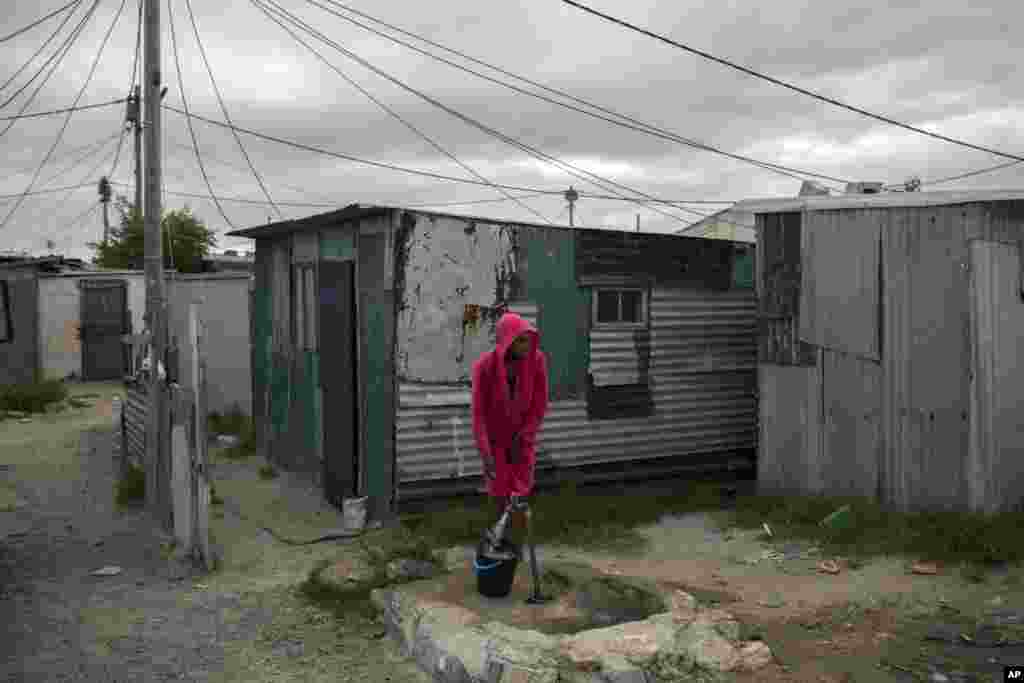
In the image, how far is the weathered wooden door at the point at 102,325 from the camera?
22359 mm

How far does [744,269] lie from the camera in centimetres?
1068

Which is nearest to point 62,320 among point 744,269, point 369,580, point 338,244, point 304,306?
point 304,306

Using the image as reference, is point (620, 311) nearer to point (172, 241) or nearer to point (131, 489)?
point (131, 489)

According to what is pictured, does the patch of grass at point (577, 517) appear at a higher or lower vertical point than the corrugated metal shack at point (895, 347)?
lower

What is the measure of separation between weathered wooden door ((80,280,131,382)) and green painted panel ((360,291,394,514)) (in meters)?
14.9

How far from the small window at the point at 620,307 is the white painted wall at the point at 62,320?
15.0 meters

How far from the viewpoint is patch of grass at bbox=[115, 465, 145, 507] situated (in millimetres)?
10281

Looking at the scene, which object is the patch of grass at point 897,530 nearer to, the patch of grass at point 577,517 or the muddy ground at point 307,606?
the muddy ground at point 307,606

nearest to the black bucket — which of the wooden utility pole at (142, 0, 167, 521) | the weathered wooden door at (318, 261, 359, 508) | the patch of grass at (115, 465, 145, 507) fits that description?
the weathered wooden door at (318, 261, 359, 508)

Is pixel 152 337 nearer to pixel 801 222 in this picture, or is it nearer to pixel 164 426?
pixel 164 426

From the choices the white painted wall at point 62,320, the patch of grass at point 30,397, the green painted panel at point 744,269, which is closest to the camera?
the green painted panel at point 744,269

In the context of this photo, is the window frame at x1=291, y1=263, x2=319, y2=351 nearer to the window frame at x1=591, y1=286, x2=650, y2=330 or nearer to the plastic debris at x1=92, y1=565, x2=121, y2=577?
the window frame at x1=591, y1=286, x2=650, y2=330

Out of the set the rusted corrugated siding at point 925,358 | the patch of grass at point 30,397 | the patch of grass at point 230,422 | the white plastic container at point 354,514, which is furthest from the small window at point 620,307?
the patch of grass at point 30,397

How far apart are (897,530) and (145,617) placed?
5876 mm
